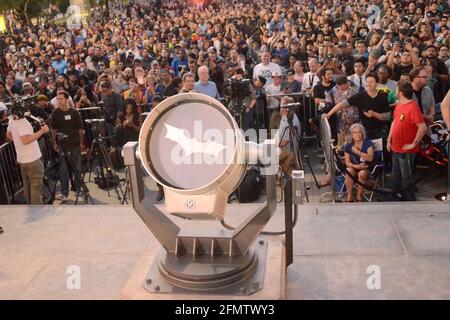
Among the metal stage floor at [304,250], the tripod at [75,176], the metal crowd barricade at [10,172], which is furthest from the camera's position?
the metal crowd barricade at [10,172]

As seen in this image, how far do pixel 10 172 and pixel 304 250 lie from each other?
18.2ft

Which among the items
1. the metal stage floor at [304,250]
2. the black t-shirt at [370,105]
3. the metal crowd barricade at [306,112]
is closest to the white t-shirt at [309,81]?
the metal crowd barricade at [306,112]

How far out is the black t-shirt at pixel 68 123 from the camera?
829 centimetres

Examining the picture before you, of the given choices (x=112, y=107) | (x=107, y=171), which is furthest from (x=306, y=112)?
(x=107, y=171)

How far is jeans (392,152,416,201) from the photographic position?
21.2 feet

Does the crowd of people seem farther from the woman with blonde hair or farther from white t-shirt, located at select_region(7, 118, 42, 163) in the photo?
white t-shirt, located at select_region(7, 118, 42, 163)

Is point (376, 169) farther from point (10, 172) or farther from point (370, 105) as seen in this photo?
point (10, 172)

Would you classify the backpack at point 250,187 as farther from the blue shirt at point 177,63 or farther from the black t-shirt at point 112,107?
the blue shirt at point 177,63

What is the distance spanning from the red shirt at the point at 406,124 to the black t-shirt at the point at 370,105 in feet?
3.13

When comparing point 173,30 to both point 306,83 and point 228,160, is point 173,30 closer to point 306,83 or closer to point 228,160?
point 306,83

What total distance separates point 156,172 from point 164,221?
46cm

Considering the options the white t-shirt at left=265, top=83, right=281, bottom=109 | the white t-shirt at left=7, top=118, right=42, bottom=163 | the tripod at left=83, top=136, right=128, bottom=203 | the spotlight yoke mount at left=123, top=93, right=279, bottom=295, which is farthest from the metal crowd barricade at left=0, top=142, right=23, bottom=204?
the spotlight yoke mount at left=123, top=93, right=279, bottom=295

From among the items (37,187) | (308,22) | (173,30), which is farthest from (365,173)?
(173,30)

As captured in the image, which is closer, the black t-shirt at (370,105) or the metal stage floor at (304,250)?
the metal stage floor at (304,250)
